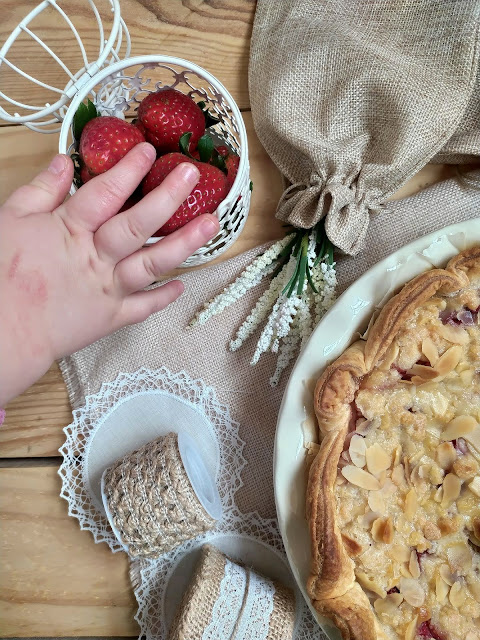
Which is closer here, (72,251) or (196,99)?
(72,251)

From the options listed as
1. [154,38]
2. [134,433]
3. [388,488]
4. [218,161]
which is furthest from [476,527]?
[154,38]

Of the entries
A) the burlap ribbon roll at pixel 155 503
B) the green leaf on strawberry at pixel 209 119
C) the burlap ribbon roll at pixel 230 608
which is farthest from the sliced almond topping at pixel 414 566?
the green leaf on strawberry at pixel 209 119

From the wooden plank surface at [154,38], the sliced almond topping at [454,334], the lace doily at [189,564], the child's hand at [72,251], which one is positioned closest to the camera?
the child's hand at [72,251]

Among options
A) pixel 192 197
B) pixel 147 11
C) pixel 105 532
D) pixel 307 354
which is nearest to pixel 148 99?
pixel 192 197

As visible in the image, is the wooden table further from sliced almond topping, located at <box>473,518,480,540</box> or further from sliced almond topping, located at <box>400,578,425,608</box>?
sliced almond topping, located at <box>473,518,480,540</box>

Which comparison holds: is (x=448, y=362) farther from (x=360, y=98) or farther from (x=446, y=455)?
(x=360, y=98)

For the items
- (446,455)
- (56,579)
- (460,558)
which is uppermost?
(446,455)

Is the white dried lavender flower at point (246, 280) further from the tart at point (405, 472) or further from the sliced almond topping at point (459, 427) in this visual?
the sliced almond topping at point (459, 427)
